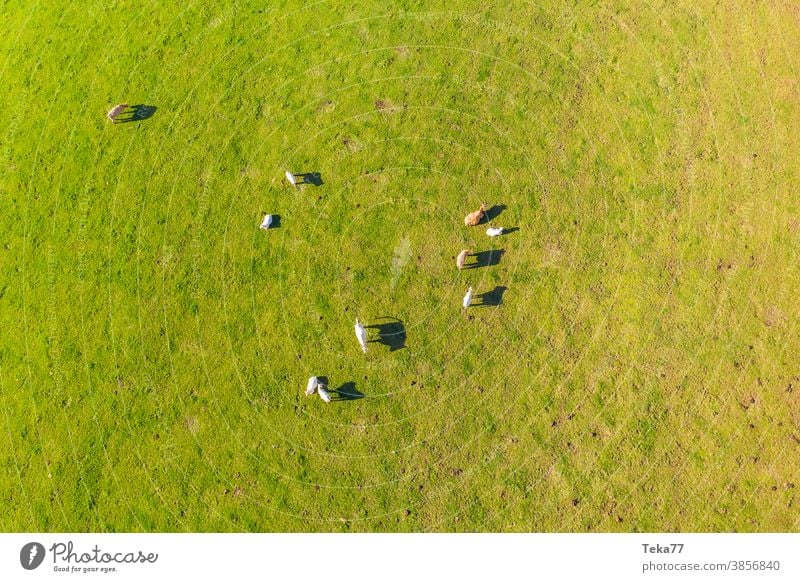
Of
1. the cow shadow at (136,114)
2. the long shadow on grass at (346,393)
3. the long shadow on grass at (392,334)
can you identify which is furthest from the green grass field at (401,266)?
the cow shadow at (136,114)

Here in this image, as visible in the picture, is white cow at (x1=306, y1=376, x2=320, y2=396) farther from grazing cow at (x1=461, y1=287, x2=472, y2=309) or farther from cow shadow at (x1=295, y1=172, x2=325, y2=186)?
cow shadow at (x1=295, y1=172, x2=325, y2=186)

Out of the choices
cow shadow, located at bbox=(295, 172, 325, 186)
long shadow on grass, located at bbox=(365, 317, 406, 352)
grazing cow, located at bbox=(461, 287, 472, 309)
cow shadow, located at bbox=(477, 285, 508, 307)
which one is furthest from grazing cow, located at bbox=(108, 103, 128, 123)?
cow shadow, located at bbox=(477, 285, 508, 307)

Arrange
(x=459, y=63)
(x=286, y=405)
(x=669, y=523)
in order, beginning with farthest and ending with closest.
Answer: (x=459, y=63) < (x=286, y=405) < (x=669, y=523)

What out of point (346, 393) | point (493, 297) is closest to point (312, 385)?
point (346, 393)

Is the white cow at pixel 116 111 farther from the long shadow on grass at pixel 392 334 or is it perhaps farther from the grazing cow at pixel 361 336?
the long shadow on grass at pixel 392 334

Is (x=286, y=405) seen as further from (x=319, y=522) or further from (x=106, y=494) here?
(x=106, y=494)

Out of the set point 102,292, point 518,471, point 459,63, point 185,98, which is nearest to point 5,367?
point 102,292
